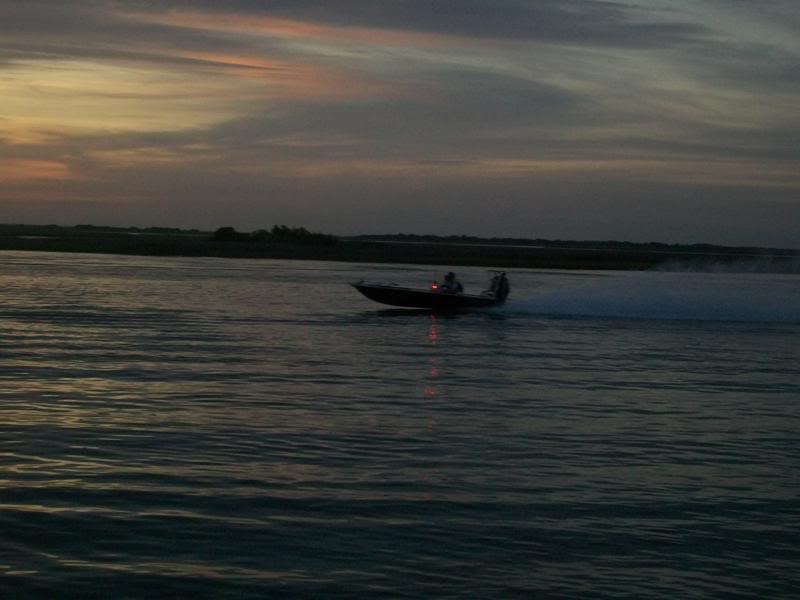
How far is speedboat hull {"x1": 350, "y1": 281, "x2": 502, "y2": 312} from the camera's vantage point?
44.3m

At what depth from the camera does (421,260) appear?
115 metres

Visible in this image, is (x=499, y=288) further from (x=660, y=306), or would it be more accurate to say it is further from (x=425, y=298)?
(x=660, y=306)

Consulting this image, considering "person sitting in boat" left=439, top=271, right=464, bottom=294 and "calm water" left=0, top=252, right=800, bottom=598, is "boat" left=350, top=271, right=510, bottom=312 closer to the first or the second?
"person sitting in boat" left=439, top=271, right=464, bottom=294

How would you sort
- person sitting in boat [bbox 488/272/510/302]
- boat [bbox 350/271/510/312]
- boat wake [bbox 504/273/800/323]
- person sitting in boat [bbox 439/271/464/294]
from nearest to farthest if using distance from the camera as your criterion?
boat [bbox 350/271/510/312] < person sitting in boat [bbox 439/271/464/294] < person sitting in boat [bbox 488/272/510/302] < boat wake [bbox 504/273/800/323]

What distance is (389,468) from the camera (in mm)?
15039

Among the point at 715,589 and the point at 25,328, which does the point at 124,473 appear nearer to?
the point at 715,589

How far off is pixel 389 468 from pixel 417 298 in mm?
29630

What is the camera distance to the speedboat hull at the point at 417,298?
44344mm

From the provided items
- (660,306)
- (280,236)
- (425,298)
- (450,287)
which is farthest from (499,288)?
(280,236)

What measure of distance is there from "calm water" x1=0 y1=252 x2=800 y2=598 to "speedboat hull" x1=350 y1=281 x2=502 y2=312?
10.3 m

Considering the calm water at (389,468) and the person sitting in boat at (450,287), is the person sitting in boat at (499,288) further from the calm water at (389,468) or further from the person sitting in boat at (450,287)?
the calm water at (389,468)

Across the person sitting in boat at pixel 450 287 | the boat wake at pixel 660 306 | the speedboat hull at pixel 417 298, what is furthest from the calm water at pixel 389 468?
the boat wake at pixel 660 306

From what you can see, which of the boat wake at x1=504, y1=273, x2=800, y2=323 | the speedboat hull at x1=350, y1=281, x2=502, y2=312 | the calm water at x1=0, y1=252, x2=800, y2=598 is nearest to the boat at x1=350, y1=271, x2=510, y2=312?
the speedboat hull at x1=350, y1=281, x2=502, y2=312

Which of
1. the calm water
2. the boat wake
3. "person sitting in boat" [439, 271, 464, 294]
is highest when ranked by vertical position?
"person sitting in boat" [439, 271, 464, 294]
